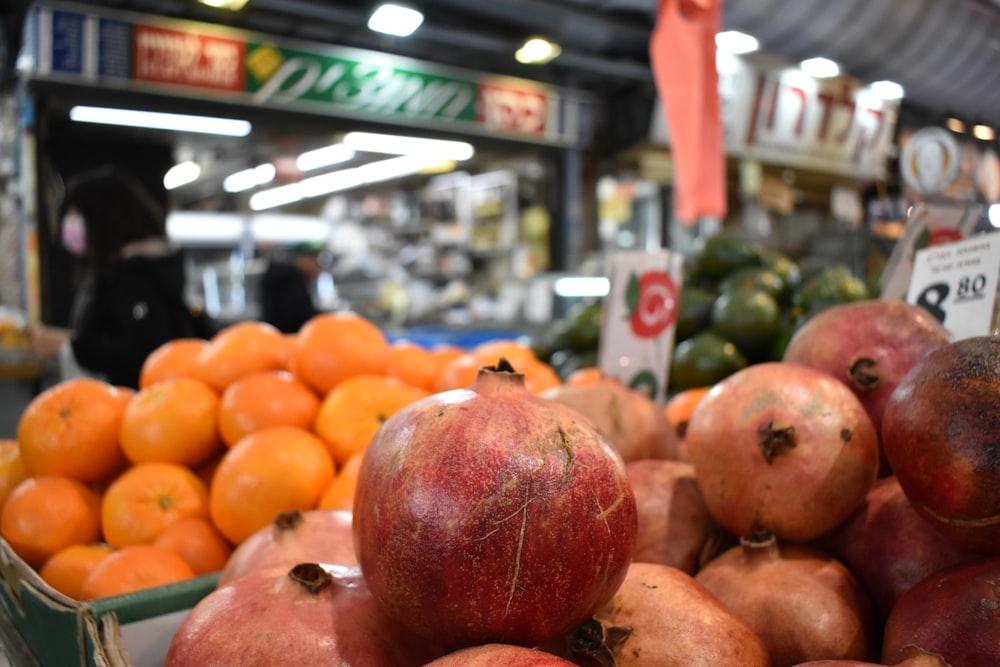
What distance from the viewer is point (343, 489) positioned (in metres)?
1.27

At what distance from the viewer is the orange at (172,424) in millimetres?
1419

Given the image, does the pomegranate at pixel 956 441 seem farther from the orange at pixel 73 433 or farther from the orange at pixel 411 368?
the orange at pixel 73 433

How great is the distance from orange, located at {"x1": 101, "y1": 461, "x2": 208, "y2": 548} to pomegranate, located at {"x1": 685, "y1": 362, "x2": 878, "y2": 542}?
3.13 feet

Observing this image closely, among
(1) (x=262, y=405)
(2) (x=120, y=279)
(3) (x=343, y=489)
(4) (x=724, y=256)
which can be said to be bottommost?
(3) (x=343, y=489)

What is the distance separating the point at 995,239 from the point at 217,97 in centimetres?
495

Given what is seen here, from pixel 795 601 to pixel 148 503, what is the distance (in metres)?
1.09

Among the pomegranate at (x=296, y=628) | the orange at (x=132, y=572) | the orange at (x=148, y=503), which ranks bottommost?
the orange at (x=132, y=572)

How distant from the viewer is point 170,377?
5.39 ft

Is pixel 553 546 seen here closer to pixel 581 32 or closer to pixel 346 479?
pixel 346 479

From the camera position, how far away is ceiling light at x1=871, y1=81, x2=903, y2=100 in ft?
20.9

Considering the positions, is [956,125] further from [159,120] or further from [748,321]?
[159,120]

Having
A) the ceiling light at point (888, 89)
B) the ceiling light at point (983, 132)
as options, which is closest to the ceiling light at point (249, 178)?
the ceiling light at point (888, 89)

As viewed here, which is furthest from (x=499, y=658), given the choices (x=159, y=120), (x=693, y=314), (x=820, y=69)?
(x=820, y=69)

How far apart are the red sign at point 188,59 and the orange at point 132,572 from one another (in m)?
4.45
